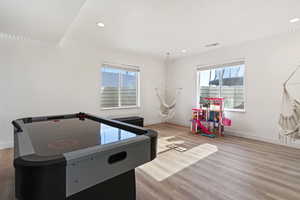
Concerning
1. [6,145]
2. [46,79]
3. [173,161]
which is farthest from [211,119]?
[6,145]

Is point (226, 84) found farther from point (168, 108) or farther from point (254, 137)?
point (168, 108)

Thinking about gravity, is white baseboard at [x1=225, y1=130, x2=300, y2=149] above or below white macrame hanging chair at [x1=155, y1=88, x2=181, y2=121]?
below

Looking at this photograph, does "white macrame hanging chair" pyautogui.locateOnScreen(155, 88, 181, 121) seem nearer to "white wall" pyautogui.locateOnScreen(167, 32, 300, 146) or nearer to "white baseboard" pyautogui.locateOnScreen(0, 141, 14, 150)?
"white wall" pyautogui.locateOnScreen(167, 32, 300, 146)

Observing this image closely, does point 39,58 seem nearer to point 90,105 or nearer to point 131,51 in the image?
point 90,105

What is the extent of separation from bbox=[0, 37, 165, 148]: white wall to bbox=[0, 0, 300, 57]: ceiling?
31cm

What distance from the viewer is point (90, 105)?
151 inches

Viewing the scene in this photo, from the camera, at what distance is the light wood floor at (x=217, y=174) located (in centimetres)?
161

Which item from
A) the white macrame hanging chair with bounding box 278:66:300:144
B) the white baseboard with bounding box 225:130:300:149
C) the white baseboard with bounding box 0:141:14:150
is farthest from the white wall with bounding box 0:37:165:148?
the white macrame hanging chair with bounding box 278:66:300:144

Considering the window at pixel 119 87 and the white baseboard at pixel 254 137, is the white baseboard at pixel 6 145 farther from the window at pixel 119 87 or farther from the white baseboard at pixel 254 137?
the white baseboard at pixel 254 137

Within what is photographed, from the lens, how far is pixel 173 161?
2.39 m

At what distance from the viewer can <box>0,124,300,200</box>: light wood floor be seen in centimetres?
161

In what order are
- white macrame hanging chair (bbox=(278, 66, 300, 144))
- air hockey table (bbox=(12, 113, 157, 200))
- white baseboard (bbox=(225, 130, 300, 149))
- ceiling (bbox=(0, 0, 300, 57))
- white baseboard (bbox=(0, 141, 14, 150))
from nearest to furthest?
air hockey table (bbox=(12, 113, 157, 200))
ceiling (bbox=(0, 0, 300, 57))
white macrame hanging chair (bbox=(278, 66, 300, 144))
white baseboard (bbox=(0, 141, 14, 150))
white baseboard (bbox=(225, 130, 300, 149))

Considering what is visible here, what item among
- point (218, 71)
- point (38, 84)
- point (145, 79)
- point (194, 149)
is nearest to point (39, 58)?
point (38, 84)

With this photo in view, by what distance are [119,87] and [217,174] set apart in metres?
3.36
